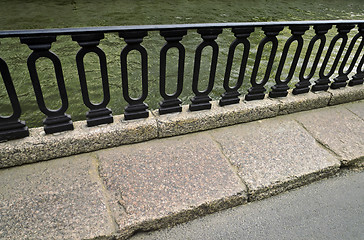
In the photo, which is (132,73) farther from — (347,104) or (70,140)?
(347,104)

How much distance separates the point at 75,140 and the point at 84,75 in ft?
1.80

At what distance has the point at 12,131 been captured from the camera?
6.69 feet

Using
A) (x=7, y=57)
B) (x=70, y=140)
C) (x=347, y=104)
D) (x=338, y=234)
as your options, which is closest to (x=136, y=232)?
(x=70, y=140)

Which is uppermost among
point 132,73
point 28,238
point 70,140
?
point 70,140

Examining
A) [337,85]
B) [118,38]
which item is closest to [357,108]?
[337,85]

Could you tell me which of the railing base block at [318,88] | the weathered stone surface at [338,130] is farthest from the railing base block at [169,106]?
the railing base block at [318,88]

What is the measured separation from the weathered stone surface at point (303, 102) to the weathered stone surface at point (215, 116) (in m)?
0.11

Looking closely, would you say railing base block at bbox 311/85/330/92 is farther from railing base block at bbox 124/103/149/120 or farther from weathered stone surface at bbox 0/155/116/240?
weathered stone surface at bbox 0/155/116/240

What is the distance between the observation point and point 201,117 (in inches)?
101

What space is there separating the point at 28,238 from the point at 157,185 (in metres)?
0.89

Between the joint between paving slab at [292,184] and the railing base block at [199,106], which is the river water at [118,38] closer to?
the railing base block at [199,106]

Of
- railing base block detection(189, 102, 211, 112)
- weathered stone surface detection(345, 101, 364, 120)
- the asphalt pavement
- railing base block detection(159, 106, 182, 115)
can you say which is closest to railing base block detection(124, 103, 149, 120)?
railing base block detection(159, 106, 182, 115)

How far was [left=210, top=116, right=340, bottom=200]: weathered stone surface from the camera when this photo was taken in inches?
83.2

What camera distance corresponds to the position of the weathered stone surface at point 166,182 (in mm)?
1809
